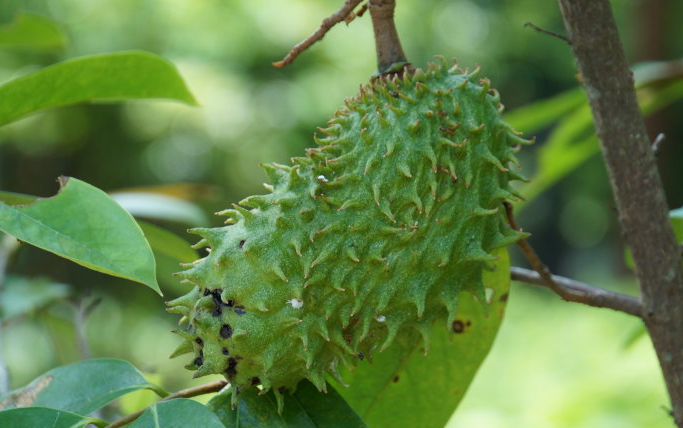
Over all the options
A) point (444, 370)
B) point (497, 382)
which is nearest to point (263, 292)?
point (444, 370)

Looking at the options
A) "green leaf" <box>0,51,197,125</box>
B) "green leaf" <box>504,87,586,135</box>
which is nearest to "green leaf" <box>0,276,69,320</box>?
"green leaf" <box>0,51,197,125</box>

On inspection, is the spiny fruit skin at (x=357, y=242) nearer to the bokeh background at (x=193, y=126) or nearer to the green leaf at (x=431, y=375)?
the green leaf at (x=431, y=375)

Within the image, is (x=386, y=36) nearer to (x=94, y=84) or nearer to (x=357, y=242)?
(x=357, y=242)

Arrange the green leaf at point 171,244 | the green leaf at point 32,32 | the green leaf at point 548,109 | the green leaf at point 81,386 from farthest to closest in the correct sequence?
the green leaf at point 548,109 → the green leaf at point 32,32 → the green leaf at point 171,244 → the green leaf at point 81,386

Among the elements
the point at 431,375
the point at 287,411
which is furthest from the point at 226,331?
the point at 431,375

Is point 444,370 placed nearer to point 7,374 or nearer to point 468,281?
point 468,281

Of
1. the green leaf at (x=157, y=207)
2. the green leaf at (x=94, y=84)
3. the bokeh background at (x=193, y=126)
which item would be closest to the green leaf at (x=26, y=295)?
the green leaf at (x=157, y=207)

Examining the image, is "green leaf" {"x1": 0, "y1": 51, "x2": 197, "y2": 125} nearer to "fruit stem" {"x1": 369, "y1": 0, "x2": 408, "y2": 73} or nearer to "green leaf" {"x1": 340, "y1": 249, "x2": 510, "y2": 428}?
"fruit stem" {"x1": 369, "y1": 0, "x2": 408, "y2": 73}
